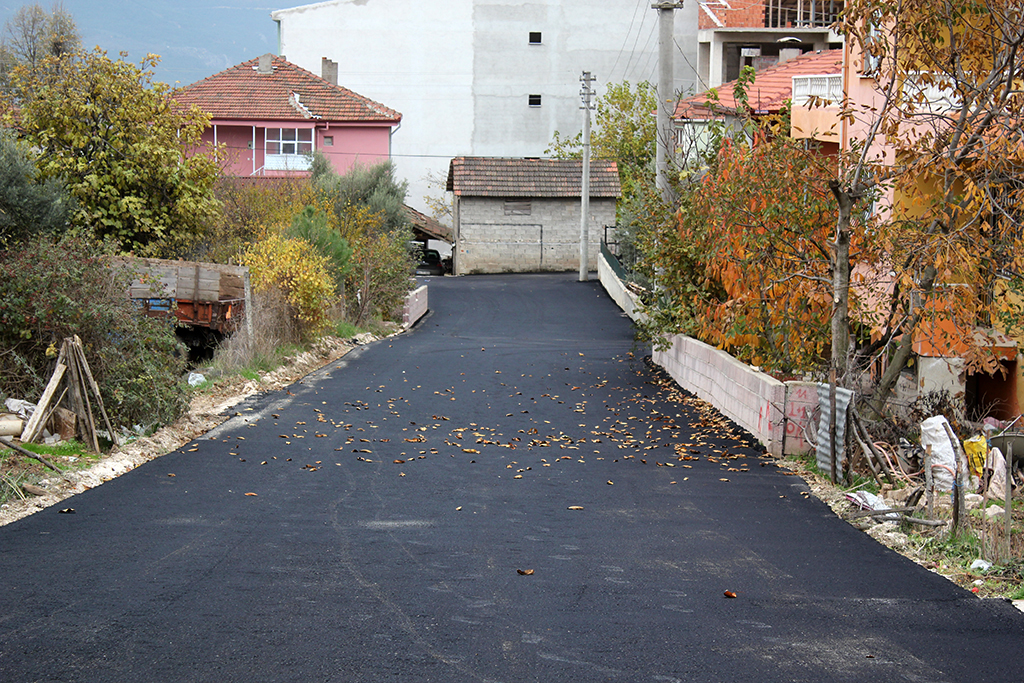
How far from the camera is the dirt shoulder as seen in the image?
916cm

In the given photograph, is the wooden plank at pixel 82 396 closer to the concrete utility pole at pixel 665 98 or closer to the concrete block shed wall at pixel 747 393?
the concrete block shed wall at pixel 747 393

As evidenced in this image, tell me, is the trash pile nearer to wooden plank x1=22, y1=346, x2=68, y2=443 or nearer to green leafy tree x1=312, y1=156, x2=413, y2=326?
wooden plank x1=22, y1=346, x2=68, y2=443

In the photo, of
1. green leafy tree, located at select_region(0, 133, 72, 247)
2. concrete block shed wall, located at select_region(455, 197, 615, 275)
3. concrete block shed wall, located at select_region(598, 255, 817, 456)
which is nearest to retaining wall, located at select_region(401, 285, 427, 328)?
concrete block shed wall, located at select_region(598, 255, 817, 456)

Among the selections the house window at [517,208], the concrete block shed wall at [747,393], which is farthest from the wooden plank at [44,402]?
the house window at [517,208]

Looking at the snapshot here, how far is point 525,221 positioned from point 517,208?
700 mm

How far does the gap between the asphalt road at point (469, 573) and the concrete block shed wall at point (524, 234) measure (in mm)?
32749

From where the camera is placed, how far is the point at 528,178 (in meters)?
46.2

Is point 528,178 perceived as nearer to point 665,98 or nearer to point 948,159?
point 665,98

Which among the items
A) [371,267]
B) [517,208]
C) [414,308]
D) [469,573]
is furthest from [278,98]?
[469,573]

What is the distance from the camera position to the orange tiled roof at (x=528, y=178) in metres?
45.6

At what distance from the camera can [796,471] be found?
445 inches

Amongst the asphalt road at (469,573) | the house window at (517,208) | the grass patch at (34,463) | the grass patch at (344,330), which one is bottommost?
the asphalt road at (469,573)

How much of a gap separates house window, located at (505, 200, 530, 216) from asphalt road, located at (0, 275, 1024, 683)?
33055 millimetres

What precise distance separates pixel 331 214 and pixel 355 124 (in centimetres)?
2405
